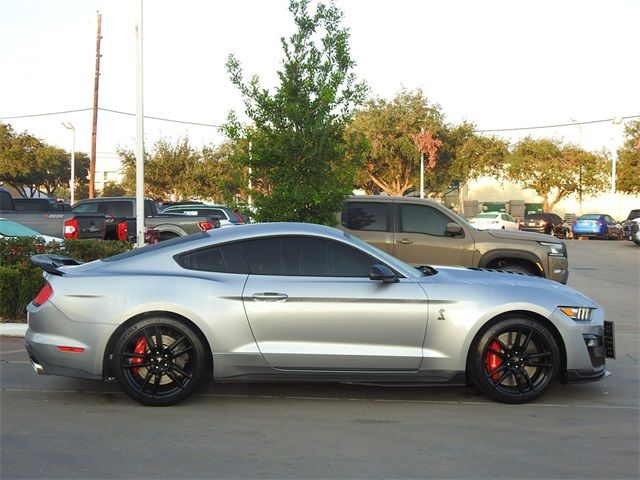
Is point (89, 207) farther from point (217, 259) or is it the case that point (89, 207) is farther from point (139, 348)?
point (139, 348)

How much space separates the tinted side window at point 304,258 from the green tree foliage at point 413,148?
46190 millimetres

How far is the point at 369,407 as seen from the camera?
6566mm

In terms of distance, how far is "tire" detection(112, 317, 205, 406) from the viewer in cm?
638

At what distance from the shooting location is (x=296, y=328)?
6.40m

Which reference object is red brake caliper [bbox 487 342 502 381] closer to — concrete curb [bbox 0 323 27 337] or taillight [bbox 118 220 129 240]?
concrete curb [bbox 0 323 27 337]

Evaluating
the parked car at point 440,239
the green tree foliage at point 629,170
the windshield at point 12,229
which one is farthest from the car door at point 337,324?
the green tree foliage at point 629,170

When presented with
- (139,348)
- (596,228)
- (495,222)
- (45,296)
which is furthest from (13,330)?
(596,228)

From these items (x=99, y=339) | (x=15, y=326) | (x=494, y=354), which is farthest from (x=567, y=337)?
(x=15, y=326)

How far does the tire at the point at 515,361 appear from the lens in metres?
6.53

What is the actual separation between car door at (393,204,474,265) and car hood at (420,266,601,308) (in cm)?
572

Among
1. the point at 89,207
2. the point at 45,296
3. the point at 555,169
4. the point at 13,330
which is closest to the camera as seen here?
the point at 45,296

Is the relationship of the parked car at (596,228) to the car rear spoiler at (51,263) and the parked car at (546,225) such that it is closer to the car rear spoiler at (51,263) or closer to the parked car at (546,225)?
the parked car at (546,225)

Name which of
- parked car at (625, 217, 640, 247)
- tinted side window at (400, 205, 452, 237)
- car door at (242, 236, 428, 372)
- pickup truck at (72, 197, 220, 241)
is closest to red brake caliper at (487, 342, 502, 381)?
car door at (242, 236, 428, 372)

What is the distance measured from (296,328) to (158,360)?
1.14 m
